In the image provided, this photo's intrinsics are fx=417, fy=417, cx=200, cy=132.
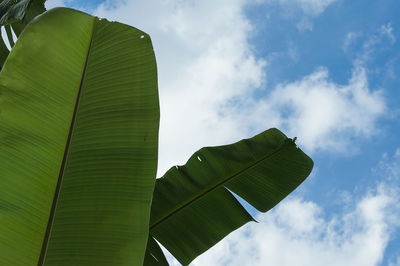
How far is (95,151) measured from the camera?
146 centimetres

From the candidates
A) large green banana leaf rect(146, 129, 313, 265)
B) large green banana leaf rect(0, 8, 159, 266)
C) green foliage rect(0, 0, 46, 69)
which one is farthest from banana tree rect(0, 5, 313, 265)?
large green banana leaf rect(146, 129, 313, 265)

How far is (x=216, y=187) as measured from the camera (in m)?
2.33

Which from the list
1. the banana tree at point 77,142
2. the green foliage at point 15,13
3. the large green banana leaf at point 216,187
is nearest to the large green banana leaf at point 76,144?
the banana tree at point 77,142

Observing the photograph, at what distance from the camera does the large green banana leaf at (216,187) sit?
2.22 m

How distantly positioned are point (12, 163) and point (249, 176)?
1.38 m

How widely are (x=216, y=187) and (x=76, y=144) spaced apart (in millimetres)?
1062

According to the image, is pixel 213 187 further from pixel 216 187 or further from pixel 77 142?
pixel 77 142

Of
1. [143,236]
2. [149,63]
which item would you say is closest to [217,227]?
[143,236]

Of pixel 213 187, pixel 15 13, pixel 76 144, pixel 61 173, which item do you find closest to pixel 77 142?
pixel 76 144

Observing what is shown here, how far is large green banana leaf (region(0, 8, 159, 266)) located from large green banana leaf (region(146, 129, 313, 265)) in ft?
2.59

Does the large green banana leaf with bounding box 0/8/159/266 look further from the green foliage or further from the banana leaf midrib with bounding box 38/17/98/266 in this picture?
the green foliage

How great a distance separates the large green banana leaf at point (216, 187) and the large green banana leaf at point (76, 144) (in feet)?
2.59

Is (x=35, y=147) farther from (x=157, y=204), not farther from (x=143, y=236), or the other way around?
(x=157, y=204)

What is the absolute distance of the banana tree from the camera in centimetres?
133
